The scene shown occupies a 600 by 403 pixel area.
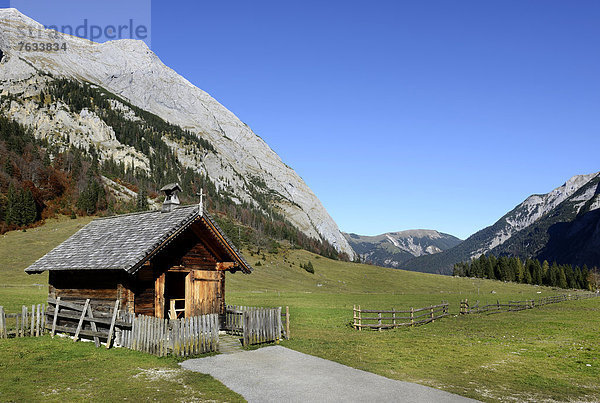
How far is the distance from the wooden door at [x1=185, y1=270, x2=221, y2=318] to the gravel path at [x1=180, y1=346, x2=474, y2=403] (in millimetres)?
5295

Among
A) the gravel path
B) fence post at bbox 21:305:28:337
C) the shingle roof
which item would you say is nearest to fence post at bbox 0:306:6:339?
fence post at bbox 21:305:28:337

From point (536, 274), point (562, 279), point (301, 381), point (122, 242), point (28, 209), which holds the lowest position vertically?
point (562, 279)

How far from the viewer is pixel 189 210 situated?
2352cm

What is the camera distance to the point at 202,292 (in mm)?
23688

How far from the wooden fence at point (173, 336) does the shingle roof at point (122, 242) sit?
281cm

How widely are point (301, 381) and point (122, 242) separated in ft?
43.4

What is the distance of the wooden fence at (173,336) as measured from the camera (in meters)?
17.9

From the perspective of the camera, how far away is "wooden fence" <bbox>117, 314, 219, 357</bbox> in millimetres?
17891

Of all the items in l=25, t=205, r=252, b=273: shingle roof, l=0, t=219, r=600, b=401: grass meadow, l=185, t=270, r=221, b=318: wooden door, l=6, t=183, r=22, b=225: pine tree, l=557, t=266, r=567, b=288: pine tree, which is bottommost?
l=557, t=266, r=567, b=288: pine tree

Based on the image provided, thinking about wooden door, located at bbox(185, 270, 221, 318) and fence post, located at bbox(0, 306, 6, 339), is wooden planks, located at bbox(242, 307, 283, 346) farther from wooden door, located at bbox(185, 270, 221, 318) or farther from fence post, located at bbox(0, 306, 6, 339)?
fence post, located at bbox(0, 306, 6, 339)

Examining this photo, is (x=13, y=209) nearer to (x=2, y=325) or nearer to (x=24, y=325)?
(x=24, y=325)

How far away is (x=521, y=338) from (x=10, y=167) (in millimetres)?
143754

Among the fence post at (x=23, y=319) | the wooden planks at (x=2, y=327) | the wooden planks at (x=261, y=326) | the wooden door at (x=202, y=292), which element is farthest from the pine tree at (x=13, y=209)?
the wooden planks at (x=261, y=326)

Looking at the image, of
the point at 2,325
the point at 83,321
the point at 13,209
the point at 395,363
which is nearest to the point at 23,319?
the point at 2,325
